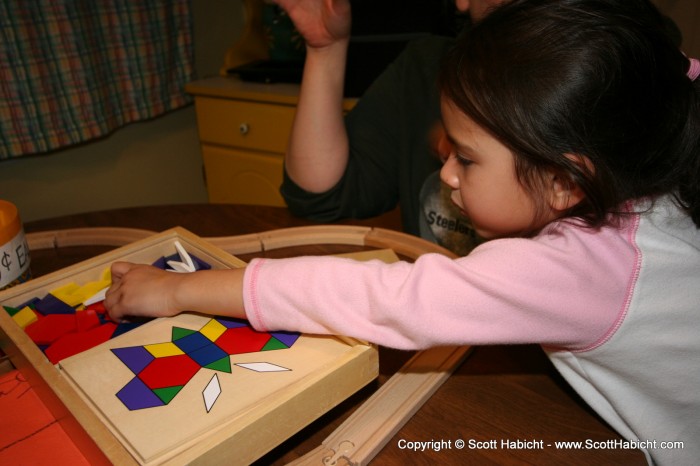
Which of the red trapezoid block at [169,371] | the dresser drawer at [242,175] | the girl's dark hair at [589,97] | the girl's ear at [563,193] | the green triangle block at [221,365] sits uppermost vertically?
the girl's dark hair at [589,97]

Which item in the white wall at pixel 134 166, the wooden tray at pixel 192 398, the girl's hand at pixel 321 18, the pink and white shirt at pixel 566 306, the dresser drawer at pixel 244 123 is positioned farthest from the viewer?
the dresser drawer at pixel 244 123

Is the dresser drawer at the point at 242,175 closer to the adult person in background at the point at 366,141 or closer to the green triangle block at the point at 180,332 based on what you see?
the adult person in background at the point at 366,141

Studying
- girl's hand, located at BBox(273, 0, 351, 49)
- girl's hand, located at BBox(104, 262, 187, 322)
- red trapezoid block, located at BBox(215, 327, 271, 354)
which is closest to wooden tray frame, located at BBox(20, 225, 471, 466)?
red trapezoid block, located at BBox(215, 327, 271, 354)

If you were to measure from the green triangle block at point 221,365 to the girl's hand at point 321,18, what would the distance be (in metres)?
0.66

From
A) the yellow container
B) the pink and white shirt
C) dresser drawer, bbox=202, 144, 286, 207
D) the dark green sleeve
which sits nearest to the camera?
the pink and white shirt

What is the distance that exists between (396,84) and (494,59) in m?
0.60

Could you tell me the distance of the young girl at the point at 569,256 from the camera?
1.72 ft

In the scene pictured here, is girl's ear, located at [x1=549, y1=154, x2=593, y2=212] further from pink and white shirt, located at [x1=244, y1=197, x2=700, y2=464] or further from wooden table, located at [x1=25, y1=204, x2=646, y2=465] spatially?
wooden table, located at [x1=25, y1=204, x2=646, y2=465]

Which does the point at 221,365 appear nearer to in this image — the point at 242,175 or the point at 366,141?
the point at 366,141

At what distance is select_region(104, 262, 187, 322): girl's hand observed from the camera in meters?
0.60

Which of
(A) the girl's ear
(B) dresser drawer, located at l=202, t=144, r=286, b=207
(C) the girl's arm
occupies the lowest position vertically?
(B) dresser drawer, located at l=202, t=144, r=286, b=207

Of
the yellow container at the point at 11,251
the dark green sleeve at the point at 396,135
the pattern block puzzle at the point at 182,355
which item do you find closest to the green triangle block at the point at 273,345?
the pattern block puzzle at the point at 182,355

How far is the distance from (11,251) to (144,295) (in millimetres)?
240

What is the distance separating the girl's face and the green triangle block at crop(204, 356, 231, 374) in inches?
13.3
